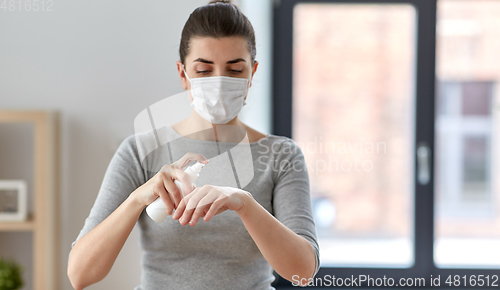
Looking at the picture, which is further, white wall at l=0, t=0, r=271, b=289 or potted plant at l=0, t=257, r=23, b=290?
white wall at l=0, t=0, r=271, b=289

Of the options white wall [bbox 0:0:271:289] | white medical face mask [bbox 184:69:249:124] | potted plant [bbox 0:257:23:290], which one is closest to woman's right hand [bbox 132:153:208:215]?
white medical face mask [bbox 184:69:249:124]

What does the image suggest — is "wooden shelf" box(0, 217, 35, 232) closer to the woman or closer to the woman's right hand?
the woman

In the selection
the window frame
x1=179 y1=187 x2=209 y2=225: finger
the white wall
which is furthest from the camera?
the window frame

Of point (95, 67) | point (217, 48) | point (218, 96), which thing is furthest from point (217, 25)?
point (95, 67)

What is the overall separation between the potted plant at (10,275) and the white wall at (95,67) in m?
0.14

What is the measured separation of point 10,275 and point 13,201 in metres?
0.23

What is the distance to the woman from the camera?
2.73ft

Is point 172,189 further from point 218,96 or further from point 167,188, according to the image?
point 218,96

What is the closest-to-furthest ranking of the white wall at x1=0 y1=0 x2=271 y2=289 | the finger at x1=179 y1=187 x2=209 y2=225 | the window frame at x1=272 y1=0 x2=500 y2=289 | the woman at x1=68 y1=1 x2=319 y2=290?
1. the finger at x1=179 y1=187 x2=209 y2=225
2. the woman at x1=68 y1=1 x2=319 y2=290
3. the white wall at x1=0 y1=0 x2=271 y2=289
4. the window frame at x1=272 y1=0 x2=500 y2=289

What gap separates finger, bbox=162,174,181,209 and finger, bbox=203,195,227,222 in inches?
2.5

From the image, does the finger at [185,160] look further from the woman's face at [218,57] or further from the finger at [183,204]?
the woman's face at [218,57]

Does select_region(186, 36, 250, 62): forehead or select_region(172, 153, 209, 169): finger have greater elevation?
select_region(186, 36, 250, 62): forehead

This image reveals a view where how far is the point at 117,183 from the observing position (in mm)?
894

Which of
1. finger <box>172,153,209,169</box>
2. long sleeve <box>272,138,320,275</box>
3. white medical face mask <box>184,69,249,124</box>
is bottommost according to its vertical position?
long sleeve <box>272,138,320,275</box>
